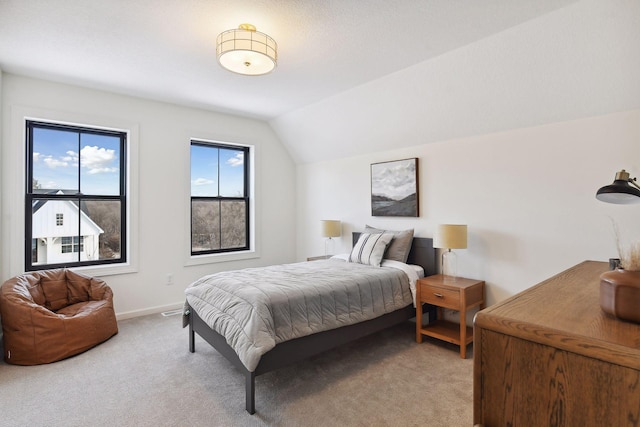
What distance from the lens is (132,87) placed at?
3.67m

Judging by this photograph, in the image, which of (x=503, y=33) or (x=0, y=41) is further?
(x=0, y=41)

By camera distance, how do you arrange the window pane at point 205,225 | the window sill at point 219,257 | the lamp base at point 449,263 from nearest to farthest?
the lamp base at point 449,263
the window sill at point 219,257
the window pane at point 205,225

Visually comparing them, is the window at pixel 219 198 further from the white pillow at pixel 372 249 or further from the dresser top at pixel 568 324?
the dresser top at pixel 568 324

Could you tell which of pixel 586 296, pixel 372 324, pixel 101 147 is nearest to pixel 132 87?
pixel 101 147

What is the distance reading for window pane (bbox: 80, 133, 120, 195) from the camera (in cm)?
385

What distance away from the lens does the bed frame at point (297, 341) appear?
2188 millimetres

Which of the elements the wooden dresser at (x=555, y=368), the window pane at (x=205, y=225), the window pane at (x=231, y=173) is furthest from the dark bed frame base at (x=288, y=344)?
the window pane at (x=231, y=173)

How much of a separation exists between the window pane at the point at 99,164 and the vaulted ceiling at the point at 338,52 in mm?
653

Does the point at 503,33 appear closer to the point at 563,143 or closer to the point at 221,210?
the point at 563,143

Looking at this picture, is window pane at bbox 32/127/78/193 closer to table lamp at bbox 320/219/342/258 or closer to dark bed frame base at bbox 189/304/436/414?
dark bed frame base at bbox 189/304/436/414

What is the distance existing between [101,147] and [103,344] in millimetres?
2276

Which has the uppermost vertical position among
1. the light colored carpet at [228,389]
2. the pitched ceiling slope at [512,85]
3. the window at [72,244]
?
the pitched ceiling slope at [512,85]

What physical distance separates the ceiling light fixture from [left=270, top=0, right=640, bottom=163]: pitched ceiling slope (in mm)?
1459

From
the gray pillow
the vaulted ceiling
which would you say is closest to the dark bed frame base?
the gray pillow
